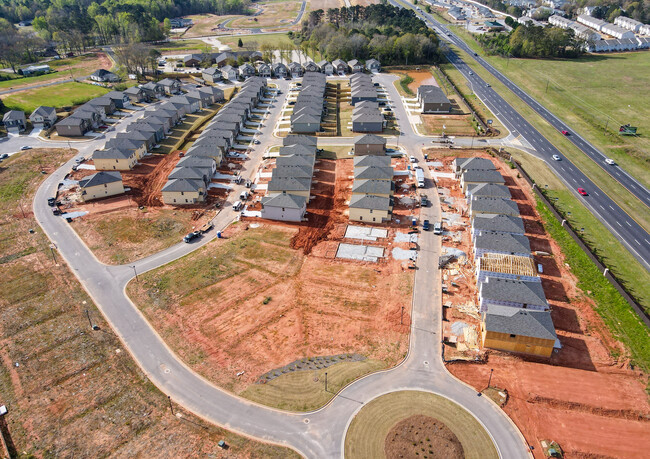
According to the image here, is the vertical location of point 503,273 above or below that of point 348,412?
above

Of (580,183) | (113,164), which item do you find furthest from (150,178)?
(580,183)

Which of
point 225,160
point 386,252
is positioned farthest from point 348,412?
point 225,160

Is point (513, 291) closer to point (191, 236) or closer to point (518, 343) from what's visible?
point (518, 343)

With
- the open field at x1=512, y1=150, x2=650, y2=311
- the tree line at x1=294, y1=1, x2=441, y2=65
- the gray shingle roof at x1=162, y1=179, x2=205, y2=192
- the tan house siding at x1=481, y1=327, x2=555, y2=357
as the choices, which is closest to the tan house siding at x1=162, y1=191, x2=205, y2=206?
the gray shingle roof at x1=162, y1=179, x2=205, y2=192

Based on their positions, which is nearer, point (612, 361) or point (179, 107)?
point (612, 361)

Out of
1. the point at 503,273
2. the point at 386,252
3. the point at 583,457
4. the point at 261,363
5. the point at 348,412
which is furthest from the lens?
the point at 386,252

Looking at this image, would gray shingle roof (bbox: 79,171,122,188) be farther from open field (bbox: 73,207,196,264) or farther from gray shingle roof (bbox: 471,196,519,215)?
gray shingle roof (bbox: 471,196,519,215)

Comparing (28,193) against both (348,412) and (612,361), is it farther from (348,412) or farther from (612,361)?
(612,361)

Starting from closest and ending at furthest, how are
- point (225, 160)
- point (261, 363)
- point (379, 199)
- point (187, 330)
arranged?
point (261, 363) < point (187, 330) < point (379, 199) < point (225, 160)
